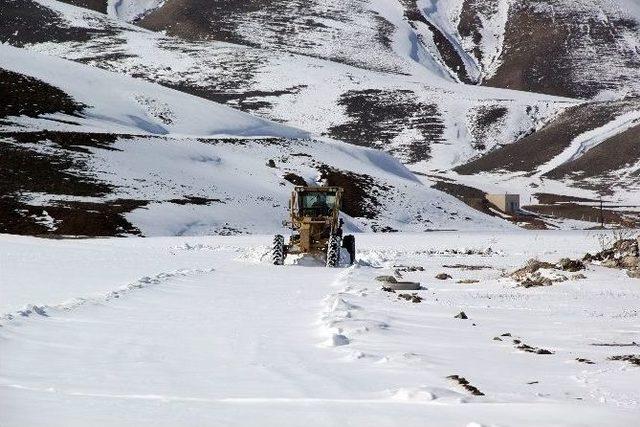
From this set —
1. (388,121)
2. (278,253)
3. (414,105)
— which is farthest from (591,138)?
(278,253)

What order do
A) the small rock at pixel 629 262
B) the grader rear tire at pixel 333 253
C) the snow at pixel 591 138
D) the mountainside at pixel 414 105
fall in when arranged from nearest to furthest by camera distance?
1. the small rock at pixel 629 262
2. the grader rear tire at pixel 333 253
3. the mountainside at pixel 414 105
4. the snow at pixel 591 138

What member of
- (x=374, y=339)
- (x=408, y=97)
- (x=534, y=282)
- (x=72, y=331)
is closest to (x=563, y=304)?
(x=534, y=282)

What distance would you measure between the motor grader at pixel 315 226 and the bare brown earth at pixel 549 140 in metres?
103

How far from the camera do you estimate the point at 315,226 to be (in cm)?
2761

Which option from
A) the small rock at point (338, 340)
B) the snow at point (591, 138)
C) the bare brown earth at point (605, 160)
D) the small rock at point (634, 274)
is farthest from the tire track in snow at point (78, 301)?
the snow at point (591, 138)

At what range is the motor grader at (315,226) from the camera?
2670 centimetres

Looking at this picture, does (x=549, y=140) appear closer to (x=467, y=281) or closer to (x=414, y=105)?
(x=414, y=105)

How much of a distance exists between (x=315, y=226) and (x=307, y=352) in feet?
60.3

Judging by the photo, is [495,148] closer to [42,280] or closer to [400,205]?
[400,205]

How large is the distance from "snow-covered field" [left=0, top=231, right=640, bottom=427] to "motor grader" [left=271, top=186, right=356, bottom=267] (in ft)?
22.0

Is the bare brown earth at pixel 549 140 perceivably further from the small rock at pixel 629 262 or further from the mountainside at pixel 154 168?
the small rock at pixel 629 262

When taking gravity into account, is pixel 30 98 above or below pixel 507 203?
above

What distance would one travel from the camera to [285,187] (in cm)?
6438

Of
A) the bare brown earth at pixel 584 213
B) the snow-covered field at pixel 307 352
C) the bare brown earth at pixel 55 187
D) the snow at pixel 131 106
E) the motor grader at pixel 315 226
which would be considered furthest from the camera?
the bare brown earth at pixel 584 213
